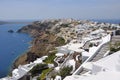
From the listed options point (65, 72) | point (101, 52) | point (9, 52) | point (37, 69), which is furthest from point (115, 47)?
point (9, 52)

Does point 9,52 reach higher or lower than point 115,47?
lower

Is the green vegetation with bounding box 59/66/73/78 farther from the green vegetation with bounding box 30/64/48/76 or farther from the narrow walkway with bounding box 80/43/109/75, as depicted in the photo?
the green vegetation with bounding box 30/64/48/76

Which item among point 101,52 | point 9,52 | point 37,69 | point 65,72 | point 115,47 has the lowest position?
point 9,52

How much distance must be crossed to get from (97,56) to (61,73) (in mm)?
3020

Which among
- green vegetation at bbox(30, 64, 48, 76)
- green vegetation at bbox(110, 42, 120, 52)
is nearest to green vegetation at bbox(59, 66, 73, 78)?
green vegetation at bbox(110, 42, 120, 52)

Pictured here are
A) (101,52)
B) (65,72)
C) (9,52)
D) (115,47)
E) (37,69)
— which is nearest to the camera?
(115,47)

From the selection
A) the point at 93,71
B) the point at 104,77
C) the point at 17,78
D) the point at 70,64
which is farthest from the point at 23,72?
the point at 104,77

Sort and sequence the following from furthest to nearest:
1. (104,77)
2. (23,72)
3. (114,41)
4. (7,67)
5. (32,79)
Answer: (7,67) < (23,72) < (32,79) < (114,41) < (104,77)

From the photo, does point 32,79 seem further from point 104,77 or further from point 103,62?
point 104,77

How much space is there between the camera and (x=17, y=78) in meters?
30.7

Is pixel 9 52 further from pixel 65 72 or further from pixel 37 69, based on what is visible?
pixel 65 72

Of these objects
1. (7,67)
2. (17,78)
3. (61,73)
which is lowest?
(7,67)

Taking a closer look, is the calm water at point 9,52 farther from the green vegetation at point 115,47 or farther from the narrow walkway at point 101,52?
the green vegetation at point 115,47

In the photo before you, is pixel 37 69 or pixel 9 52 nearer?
pixel 37 69
